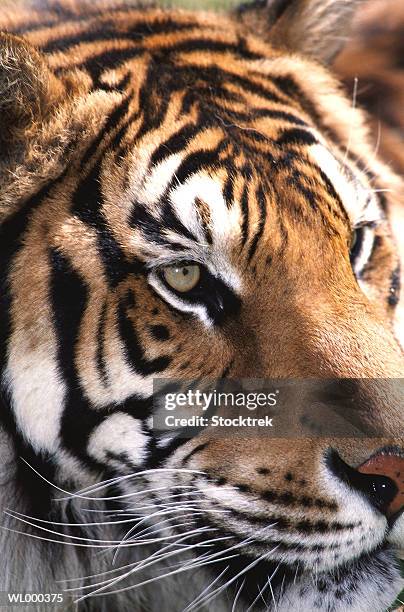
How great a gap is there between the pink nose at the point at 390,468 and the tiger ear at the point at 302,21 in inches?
38.1

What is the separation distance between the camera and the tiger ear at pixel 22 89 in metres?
1.60

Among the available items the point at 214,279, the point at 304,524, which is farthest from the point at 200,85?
the point at 304,524

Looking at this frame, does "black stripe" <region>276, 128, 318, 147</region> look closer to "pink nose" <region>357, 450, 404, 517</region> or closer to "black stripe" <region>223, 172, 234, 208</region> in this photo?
"black stripe" <region>223, 172, 234, 208</region>

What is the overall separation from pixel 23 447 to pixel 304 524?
1.68ft

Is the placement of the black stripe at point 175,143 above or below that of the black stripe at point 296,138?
below

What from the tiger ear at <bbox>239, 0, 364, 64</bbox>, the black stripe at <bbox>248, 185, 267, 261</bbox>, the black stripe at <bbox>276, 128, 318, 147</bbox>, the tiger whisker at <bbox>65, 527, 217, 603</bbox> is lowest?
the tiger whisker at <bbox>65, 527, 217, 603</bbox>

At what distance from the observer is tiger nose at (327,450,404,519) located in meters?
1.56

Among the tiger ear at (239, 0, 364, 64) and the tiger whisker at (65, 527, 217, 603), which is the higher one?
the tiger ear at (239, 0, 364, 64)

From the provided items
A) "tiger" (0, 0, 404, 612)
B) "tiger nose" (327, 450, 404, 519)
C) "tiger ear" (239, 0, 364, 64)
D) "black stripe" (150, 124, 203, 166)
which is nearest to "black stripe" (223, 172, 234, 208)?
"tiger" (0, 0, 404, 612)

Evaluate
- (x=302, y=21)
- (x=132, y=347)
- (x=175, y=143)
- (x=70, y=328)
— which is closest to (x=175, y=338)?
(x=132, y=347)

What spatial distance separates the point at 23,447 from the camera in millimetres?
1737

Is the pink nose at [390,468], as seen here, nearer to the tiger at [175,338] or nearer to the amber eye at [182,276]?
the tiger at [175,338]

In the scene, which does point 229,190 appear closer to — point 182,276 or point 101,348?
point 182,276

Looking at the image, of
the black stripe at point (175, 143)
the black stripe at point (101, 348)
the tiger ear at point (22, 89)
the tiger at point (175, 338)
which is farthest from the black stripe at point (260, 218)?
the tiger ear at point (22, 89)
